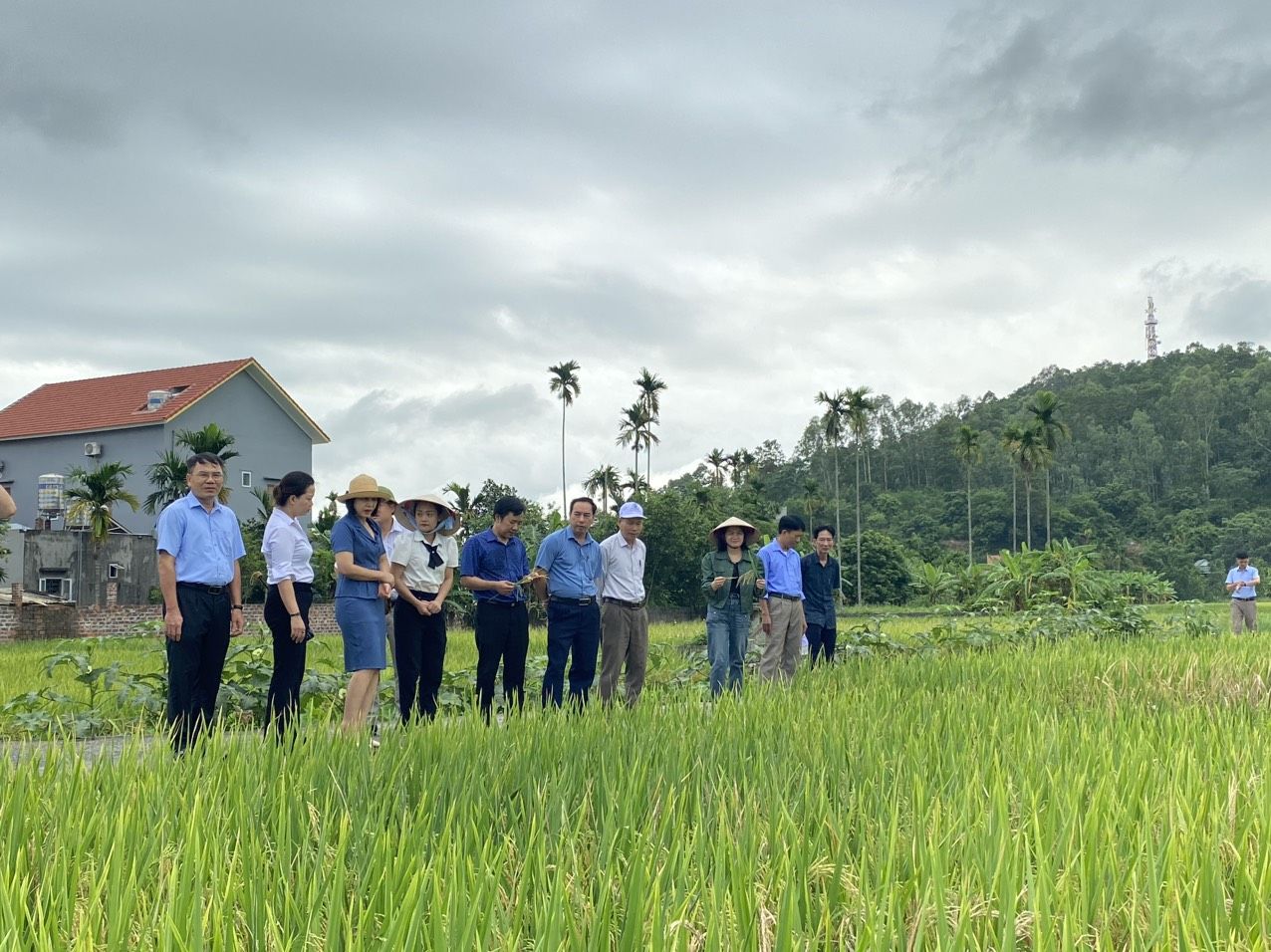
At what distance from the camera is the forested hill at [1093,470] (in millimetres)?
60969

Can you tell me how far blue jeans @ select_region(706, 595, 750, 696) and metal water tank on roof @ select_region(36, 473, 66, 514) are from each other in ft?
108

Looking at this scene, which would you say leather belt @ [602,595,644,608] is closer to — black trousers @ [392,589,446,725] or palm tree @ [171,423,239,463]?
black trousers @ [392,589,446,725]

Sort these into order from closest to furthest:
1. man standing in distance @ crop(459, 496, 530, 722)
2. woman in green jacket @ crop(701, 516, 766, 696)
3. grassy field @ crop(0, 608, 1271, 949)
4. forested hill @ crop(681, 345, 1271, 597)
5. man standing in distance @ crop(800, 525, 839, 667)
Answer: grassy field @ crop(0, 608, 1271, 949) → man standing in distance @ crop(459, 496, 530, 722) → woman in green jacket @ crop(701, 516, 766, 696) → man standing in distance @ crop(800, 525, 839, 667) → forested hill @ crop(681, 345, 1271, 597)

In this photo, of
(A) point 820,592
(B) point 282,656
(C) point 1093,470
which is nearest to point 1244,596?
(A) point 820,592

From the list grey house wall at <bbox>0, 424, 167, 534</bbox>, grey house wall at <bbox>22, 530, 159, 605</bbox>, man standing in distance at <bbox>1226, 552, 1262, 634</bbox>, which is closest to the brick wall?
grey house wall at <bbox>22, 530, 159, 605</bbox>

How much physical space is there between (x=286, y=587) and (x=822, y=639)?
5136 millimetres

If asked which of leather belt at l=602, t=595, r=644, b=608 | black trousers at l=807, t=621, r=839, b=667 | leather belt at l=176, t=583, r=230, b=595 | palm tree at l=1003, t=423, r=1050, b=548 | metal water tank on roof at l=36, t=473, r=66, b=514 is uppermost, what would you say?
palm tree at l=1003, t=423, r=1050, b=548

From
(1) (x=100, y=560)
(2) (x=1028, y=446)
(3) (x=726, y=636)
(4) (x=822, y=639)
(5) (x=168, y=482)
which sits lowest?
(4) (x=822, y=639)

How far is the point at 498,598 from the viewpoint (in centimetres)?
668

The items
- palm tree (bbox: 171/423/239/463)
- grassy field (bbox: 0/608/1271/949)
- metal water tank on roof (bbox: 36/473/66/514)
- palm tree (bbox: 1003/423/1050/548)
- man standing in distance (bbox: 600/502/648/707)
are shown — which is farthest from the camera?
palm tree (bbox: 1003/423/1050/548)

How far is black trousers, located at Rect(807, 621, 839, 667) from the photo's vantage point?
30.2 feet

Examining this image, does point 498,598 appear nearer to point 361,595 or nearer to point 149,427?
point 361,595

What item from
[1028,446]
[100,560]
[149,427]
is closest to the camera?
[100,560]

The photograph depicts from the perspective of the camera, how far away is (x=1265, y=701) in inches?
231
